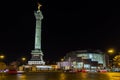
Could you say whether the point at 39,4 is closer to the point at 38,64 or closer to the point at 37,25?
the point at 37,25

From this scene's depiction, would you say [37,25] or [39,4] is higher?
[39,4]

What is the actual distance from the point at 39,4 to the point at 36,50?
36558mm

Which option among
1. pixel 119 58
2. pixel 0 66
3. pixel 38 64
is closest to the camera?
pixel 119 58

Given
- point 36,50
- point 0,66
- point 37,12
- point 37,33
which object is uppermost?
point 37,12

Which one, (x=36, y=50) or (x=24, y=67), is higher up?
(x=36, y=50)

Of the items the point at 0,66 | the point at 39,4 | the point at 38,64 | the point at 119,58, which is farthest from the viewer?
the point at 39,4

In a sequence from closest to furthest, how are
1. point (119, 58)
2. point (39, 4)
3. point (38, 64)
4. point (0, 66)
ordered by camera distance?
point (119, 58) < point (0, 66) < point (38, 64) < point (39, 4)

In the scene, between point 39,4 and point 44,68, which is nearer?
point 44,68

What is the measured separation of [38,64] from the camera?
168 meters

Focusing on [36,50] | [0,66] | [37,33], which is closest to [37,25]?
[37,33]

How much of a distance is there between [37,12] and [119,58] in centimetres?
9487

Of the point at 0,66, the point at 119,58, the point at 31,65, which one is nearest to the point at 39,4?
the point at 31,65

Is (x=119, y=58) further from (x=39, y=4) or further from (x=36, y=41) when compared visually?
(x=39, y=4)

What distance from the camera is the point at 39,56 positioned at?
554 feet
